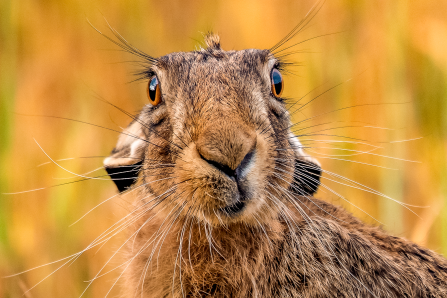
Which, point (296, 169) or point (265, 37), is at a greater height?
point (265, 37)

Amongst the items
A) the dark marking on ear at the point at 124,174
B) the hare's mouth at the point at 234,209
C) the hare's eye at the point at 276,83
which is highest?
the hare's eye at the point at 276,83

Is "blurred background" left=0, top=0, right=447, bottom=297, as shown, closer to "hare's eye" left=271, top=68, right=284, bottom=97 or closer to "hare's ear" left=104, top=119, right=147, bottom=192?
"hare's ear" left=104, top=119, right=147, bottom=192

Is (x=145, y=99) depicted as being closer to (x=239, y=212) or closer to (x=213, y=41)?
(x=213, y=41)

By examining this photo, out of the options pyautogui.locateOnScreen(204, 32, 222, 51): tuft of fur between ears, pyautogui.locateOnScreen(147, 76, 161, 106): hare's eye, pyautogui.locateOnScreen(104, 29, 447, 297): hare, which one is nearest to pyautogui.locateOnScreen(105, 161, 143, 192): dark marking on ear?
pyautogui.locateOnScreen(104, 29, 447, 297): hare

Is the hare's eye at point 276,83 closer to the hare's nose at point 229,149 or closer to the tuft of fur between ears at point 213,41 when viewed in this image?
the tuft of fur between ears at point 213,41

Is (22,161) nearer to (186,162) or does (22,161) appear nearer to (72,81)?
(72,81)

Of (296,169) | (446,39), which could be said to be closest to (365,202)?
(446,39)

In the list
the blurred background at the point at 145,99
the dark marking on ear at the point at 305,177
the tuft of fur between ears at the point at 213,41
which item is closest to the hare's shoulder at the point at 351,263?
the dark marking on ear at the point at 305,177

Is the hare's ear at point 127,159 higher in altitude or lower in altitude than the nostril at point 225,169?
lower

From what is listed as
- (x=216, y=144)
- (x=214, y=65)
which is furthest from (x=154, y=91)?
(x=216, y=144)
